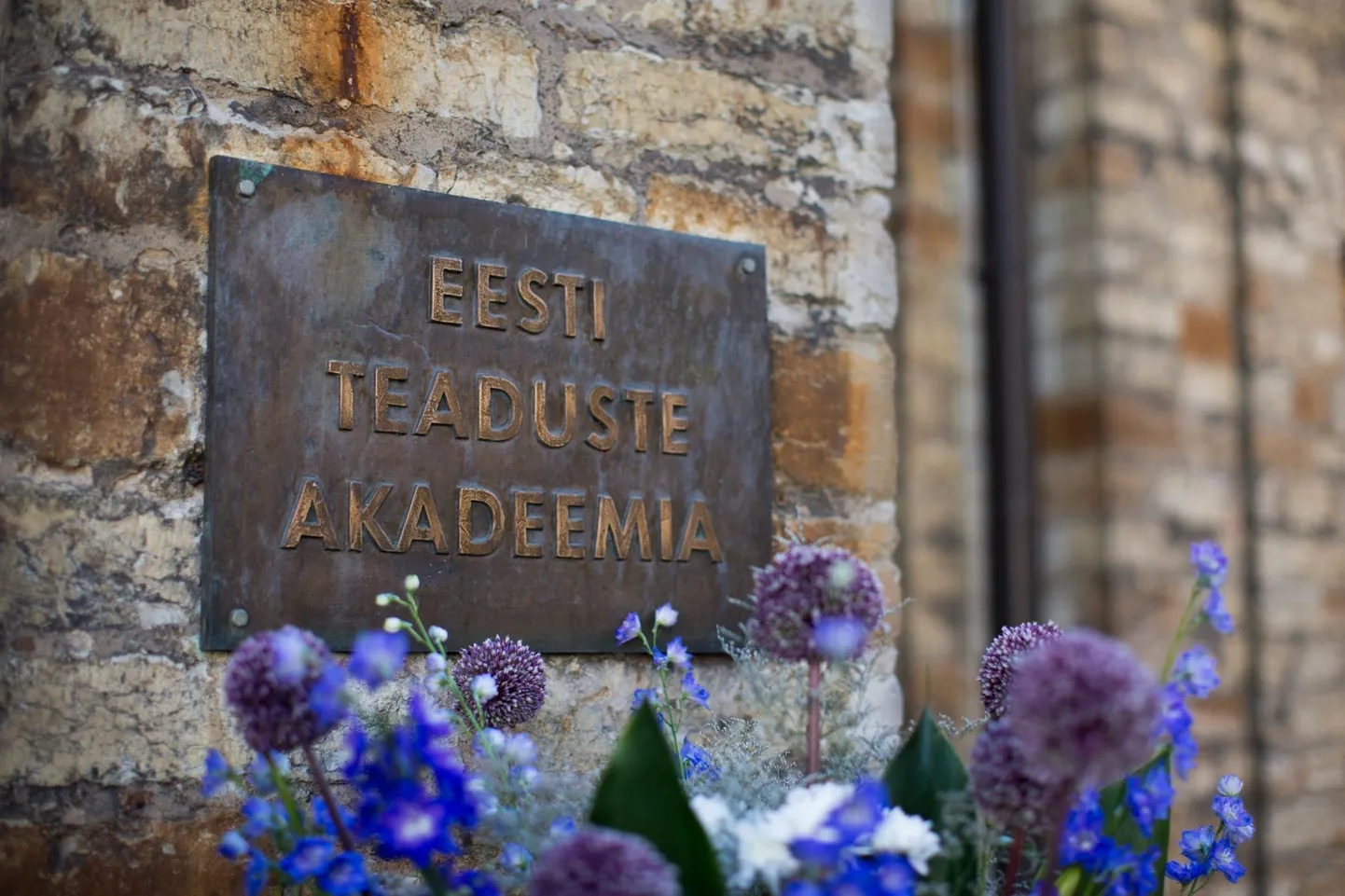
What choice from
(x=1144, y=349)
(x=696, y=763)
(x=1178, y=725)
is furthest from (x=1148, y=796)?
(x=1144, y=349)

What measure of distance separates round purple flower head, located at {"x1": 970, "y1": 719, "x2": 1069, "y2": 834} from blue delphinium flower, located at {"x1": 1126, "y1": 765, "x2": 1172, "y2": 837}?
0.09 meters

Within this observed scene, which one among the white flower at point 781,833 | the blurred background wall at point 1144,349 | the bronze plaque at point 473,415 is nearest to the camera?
the white flower at point 781,833

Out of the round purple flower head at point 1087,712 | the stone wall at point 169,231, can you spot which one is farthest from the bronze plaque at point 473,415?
the round purple flower head at point 1087,712

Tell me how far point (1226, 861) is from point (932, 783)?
1.04 feet

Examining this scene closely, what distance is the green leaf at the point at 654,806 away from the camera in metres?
0.97

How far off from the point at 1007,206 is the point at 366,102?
1968mm

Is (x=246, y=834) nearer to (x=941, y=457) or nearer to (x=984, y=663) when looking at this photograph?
(x=984, y=663)

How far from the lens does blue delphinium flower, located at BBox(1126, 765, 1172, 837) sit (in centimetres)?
108

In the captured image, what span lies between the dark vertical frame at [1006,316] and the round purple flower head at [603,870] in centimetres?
260

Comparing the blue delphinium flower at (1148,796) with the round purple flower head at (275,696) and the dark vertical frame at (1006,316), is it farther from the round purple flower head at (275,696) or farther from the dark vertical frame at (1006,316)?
the dark vertical frame at (1006,316)

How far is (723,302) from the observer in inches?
81.1

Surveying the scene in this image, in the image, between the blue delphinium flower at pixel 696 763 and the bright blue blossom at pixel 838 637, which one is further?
the blue delphinium flower at pixel 696 763

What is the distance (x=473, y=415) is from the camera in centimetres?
183

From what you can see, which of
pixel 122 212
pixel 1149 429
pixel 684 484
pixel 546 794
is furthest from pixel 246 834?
pixel 1149 429
